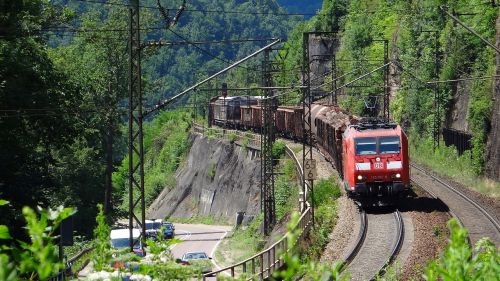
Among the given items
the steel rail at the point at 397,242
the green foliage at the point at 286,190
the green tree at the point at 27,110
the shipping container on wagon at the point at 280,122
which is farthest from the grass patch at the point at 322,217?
the shipping container on wagon at the point at 280,122

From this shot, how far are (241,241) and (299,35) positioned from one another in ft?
237

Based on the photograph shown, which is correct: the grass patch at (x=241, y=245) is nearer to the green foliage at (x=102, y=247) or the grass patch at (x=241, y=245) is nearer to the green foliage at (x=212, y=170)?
the green foliage at (x=212, y=170)

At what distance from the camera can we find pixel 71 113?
1254 inches

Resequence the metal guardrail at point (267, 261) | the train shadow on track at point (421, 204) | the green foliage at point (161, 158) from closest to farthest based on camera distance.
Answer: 1. the metal guardrail at point (267, 261)
2. the train shadow on track at point (421, 204)
3. the green foliage at point (161, 158)

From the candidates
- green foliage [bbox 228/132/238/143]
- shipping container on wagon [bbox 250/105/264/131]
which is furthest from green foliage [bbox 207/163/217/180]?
shipping container on wagon [bbox 250/105/264/131]

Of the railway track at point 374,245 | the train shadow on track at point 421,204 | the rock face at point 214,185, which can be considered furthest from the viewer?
the rock face at point 214,185

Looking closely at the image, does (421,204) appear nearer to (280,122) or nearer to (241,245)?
(241,245)

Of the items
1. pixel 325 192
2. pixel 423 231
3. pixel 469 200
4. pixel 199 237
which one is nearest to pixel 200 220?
pixel 199 237

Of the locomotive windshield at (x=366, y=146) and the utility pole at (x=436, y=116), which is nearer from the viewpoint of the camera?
the locomotive windshield at (x=366, y=146)

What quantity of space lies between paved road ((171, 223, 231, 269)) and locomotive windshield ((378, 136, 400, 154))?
20924 mm

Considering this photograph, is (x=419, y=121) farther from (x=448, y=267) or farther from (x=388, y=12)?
(x=448, y=267)

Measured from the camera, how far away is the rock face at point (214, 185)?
64688mm

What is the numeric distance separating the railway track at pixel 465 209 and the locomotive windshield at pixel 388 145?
2.74m

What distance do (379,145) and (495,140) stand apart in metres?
16.5
